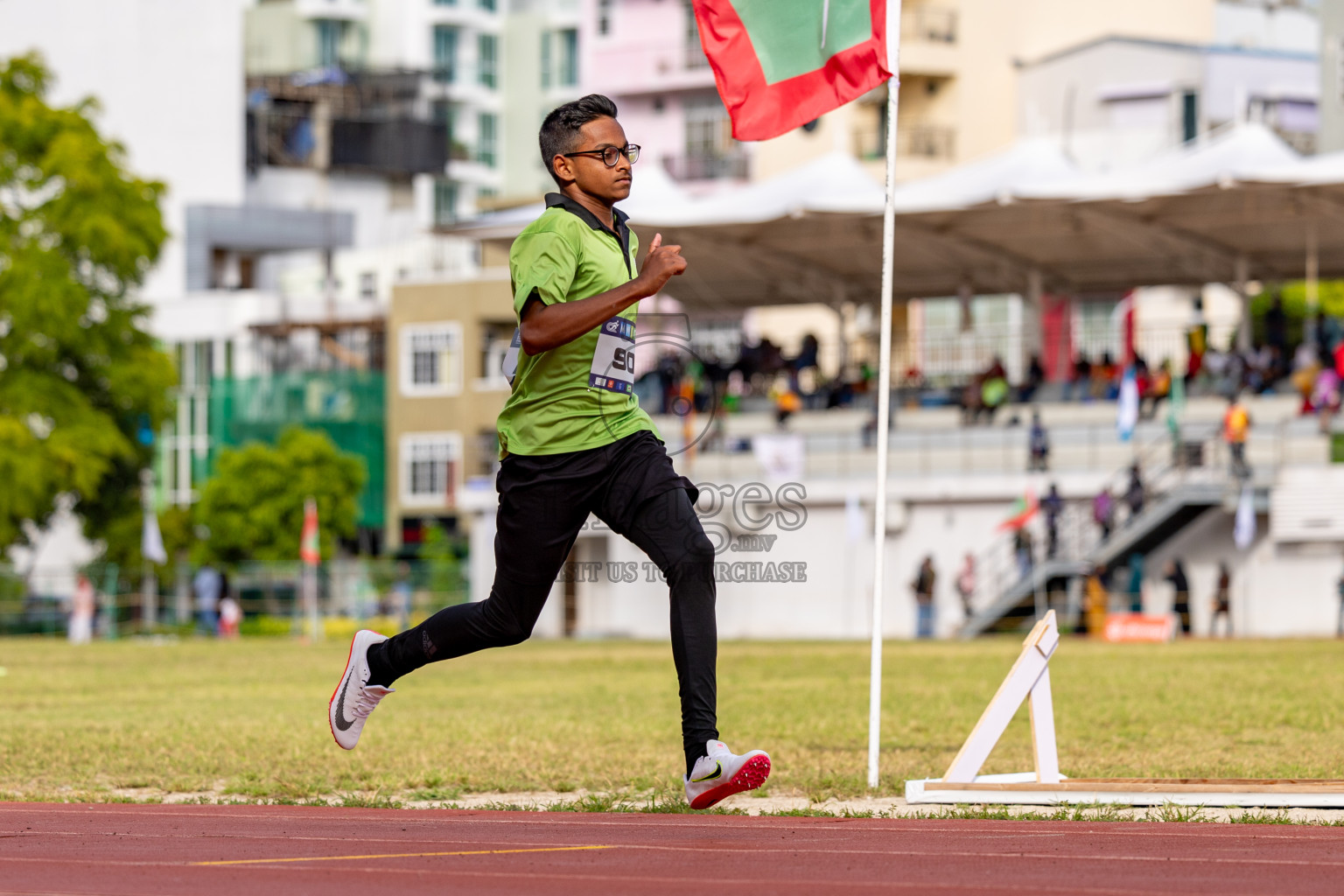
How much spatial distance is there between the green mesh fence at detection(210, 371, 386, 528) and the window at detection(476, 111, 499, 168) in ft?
66.9

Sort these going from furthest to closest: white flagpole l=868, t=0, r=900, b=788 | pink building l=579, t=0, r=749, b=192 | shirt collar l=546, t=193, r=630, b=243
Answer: pink building l=579, t=0, r=749, b=192 < white flagpole l=868, t=0, r=900, b=788 < shirt collar l=546, t=193, r=630, b=243

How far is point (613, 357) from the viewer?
23.0 feet

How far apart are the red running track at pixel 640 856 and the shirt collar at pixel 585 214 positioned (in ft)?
6.42

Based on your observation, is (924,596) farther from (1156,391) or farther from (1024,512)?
(1156,391)

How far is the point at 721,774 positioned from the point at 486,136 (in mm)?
78670

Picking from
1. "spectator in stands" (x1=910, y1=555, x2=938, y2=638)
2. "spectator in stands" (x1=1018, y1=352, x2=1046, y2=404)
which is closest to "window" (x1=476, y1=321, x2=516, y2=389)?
"spectator in stands" (x1=1018, y1=352, x2=1046, y2=404)

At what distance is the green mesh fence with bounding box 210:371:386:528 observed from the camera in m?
64.6

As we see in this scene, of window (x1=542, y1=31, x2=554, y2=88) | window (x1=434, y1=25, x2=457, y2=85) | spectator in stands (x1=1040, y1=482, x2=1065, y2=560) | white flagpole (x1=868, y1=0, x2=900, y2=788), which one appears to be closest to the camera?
white flagpole (x1=868, y1=0, x2=900, y2=788)

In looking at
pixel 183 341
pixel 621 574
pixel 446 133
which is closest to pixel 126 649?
pixel 621 574

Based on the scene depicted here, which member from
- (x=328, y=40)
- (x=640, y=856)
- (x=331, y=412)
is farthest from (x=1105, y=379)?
(x=328, y=40)

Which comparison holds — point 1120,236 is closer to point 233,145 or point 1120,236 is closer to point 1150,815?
point 1150,815

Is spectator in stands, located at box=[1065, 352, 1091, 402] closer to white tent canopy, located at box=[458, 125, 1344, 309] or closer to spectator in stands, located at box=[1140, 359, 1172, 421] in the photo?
spectator in stands, located at box=[1140, 359, 1172, 421]

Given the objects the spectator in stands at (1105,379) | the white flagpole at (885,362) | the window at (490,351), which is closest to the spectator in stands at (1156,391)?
the spectator in stands at (1105,379)

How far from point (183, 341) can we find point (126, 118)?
31.4 ft
